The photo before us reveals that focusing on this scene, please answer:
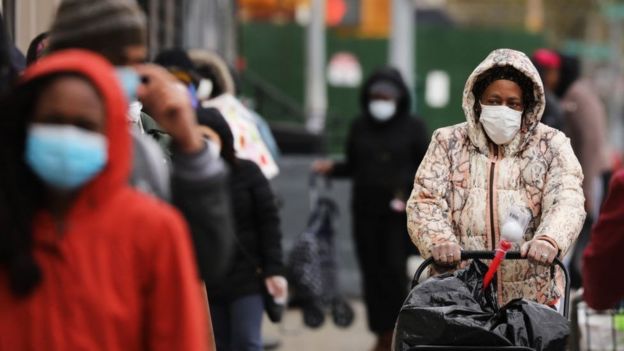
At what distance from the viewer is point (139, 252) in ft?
12.9

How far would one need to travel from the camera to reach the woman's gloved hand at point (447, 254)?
232 inches

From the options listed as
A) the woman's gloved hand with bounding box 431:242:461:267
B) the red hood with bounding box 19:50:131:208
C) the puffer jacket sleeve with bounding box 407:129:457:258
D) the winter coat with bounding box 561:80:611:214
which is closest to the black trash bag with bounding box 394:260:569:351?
the woman's gloved hand with bounding box 431:242:461:267

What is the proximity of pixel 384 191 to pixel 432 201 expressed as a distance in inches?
219

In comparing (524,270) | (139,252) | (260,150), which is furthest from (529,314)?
(260,150)

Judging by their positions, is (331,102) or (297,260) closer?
(297,260)

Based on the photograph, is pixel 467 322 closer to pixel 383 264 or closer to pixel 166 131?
pixel 166 131

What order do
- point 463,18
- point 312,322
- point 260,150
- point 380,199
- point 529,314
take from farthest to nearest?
point 463,18, point 380,199, point 312,322, point 260,150, point 529,314

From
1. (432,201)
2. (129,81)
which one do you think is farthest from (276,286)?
(129,81)

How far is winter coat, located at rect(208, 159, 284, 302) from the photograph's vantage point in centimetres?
767

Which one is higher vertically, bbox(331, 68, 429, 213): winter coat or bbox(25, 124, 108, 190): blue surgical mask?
bbox(25, 124, 108, 190): blue surgical mask

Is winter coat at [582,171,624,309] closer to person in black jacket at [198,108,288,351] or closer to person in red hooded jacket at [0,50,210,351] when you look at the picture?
person in black jacket at [198,108,288,351]

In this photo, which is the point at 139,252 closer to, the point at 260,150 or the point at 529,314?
the point at 529,314

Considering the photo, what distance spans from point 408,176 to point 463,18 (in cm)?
4738

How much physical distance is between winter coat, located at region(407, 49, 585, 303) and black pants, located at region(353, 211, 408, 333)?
212 inches
